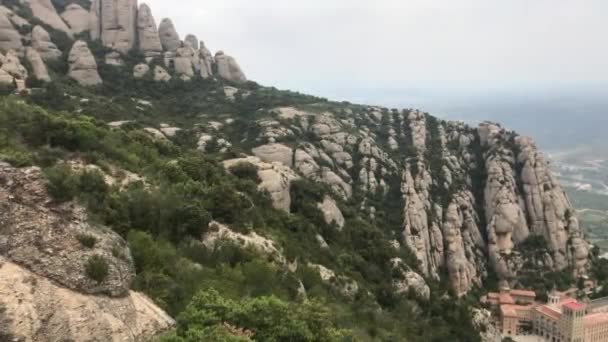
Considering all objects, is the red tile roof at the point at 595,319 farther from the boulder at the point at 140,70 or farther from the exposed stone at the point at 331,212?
the boulder at the point at 140,70

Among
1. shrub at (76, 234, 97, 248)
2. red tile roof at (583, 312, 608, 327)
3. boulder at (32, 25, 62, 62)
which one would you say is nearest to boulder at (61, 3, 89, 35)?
boulder at (32, 25, 62, 62)

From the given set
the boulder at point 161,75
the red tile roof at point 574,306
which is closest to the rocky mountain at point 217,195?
the boulder at point 161,75

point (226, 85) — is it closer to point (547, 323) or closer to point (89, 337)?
point (547, 323)

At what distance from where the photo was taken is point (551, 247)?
239 ft

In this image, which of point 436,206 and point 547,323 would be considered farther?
A: point 436,206

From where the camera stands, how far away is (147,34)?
83.4 m

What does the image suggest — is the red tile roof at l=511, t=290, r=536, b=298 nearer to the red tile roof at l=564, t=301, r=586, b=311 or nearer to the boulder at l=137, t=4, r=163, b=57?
the red tile roof at l=564, t=301, r=586, b=311

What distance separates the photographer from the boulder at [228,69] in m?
94.8

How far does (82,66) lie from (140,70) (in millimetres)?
9940

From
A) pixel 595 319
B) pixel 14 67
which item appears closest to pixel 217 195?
pixel 14 67

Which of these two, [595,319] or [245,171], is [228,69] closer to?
[245,171]

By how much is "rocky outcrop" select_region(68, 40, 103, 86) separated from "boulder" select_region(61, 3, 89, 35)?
16028 millimetres

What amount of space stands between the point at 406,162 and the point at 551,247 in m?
25.0

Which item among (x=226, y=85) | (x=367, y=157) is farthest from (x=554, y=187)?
(x=226, y=85)
